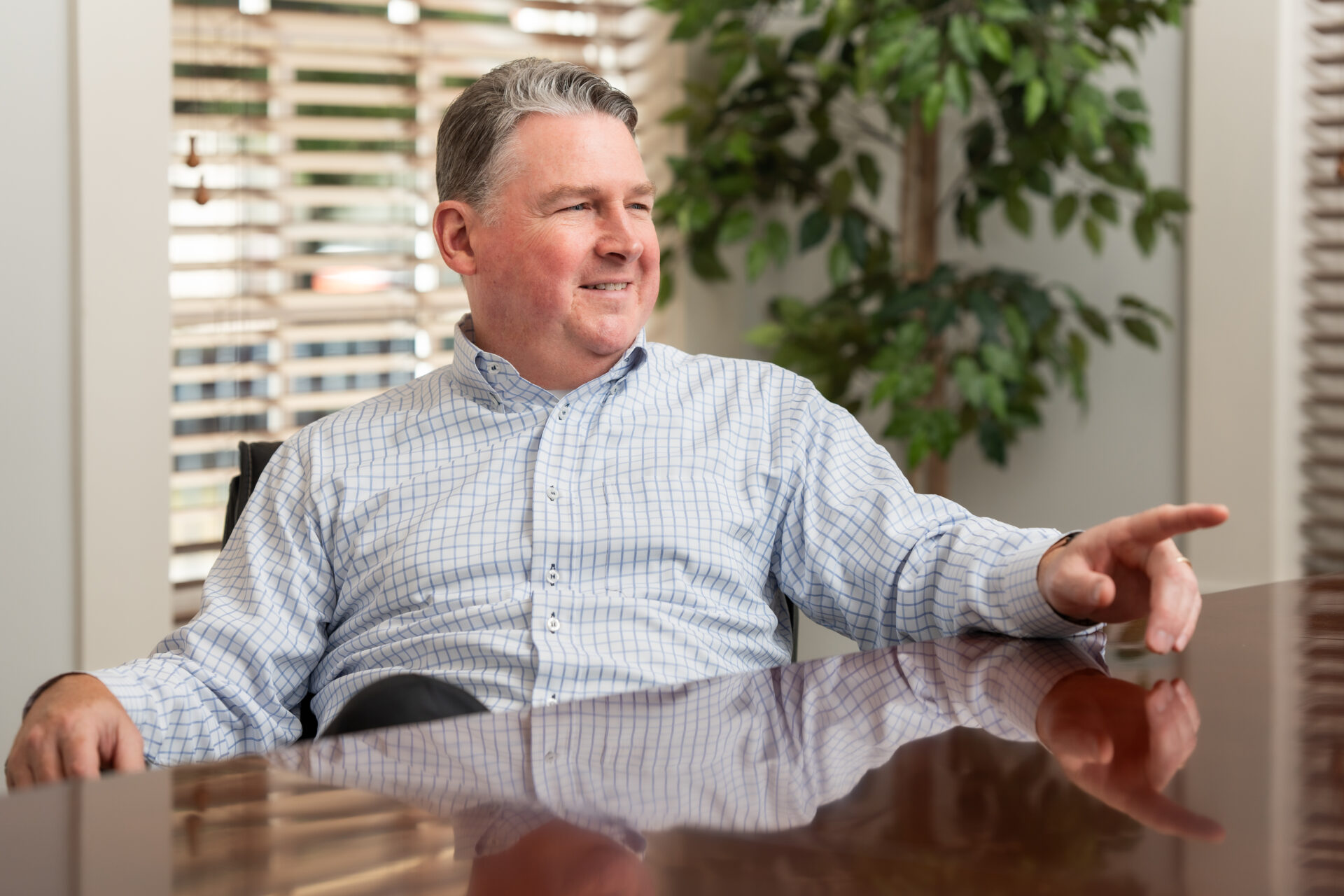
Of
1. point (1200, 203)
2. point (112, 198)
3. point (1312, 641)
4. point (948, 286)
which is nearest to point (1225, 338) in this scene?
point (1200, 203)

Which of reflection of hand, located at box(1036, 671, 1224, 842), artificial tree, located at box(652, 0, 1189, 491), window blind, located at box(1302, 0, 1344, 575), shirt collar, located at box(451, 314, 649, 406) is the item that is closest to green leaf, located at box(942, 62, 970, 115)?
artificial tree, located at box(652, 0, 1189, 491)

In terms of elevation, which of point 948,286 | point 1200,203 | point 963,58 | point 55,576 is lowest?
point 55,576

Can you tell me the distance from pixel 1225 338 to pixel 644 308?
1573 mm

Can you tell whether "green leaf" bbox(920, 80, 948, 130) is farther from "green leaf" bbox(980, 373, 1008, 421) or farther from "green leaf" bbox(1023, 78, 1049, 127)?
"green leaf" bbox(980, 373, 1008, 421)

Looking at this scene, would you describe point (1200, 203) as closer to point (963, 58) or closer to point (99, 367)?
point (963, 58)

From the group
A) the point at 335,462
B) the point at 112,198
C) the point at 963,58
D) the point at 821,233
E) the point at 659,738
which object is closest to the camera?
the point at 659,738

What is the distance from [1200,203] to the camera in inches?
105

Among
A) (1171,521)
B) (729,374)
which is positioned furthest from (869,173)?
(1171,521)

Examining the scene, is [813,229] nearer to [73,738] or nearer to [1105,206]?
[1105,206]

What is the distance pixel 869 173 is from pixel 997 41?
55cm

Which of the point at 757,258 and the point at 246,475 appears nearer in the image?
the point at 246,475

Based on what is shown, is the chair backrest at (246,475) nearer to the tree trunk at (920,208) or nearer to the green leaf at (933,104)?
the green leaf at (933,104)

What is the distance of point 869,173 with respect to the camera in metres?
2.85

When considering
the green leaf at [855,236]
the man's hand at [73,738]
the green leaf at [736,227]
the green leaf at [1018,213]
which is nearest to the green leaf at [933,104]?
the green leaf at [1018,213]
